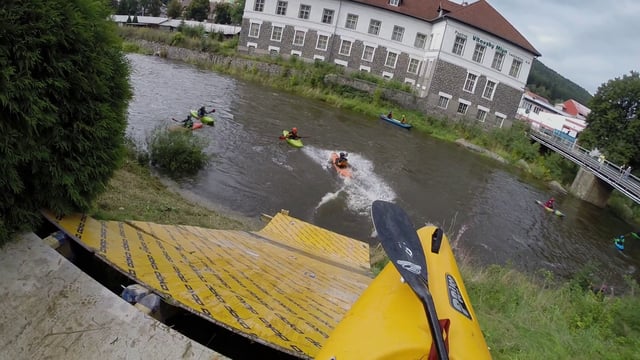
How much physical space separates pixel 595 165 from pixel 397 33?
2101 centimetres

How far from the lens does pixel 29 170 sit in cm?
262

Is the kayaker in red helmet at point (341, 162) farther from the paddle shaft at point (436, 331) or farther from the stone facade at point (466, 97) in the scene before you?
the stone facade at point (466, 97)

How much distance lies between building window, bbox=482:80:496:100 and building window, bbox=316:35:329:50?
15.5 metres

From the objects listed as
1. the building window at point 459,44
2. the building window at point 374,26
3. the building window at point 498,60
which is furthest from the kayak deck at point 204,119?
the building window at point 498,60

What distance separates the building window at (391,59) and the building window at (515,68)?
10472 mm

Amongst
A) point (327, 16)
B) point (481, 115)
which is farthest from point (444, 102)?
point (327, 16)

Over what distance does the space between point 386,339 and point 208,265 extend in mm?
2246

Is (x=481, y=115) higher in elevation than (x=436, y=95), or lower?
lower

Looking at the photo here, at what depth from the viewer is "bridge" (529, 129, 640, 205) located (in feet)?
67.6

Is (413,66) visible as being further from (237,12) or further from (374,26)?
(237,12)

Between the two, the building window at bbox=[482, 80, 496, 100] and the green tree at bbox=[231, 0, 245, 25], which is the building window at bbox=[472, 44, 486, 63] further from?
the green tree at bbox=[231, 0, 245, 25]

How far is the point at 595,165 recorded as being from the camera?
24.9 m

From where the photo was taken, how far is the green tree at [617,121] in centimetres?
2881

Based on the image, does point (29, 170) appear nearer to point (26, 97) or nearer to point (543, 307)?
point (26, 97)
